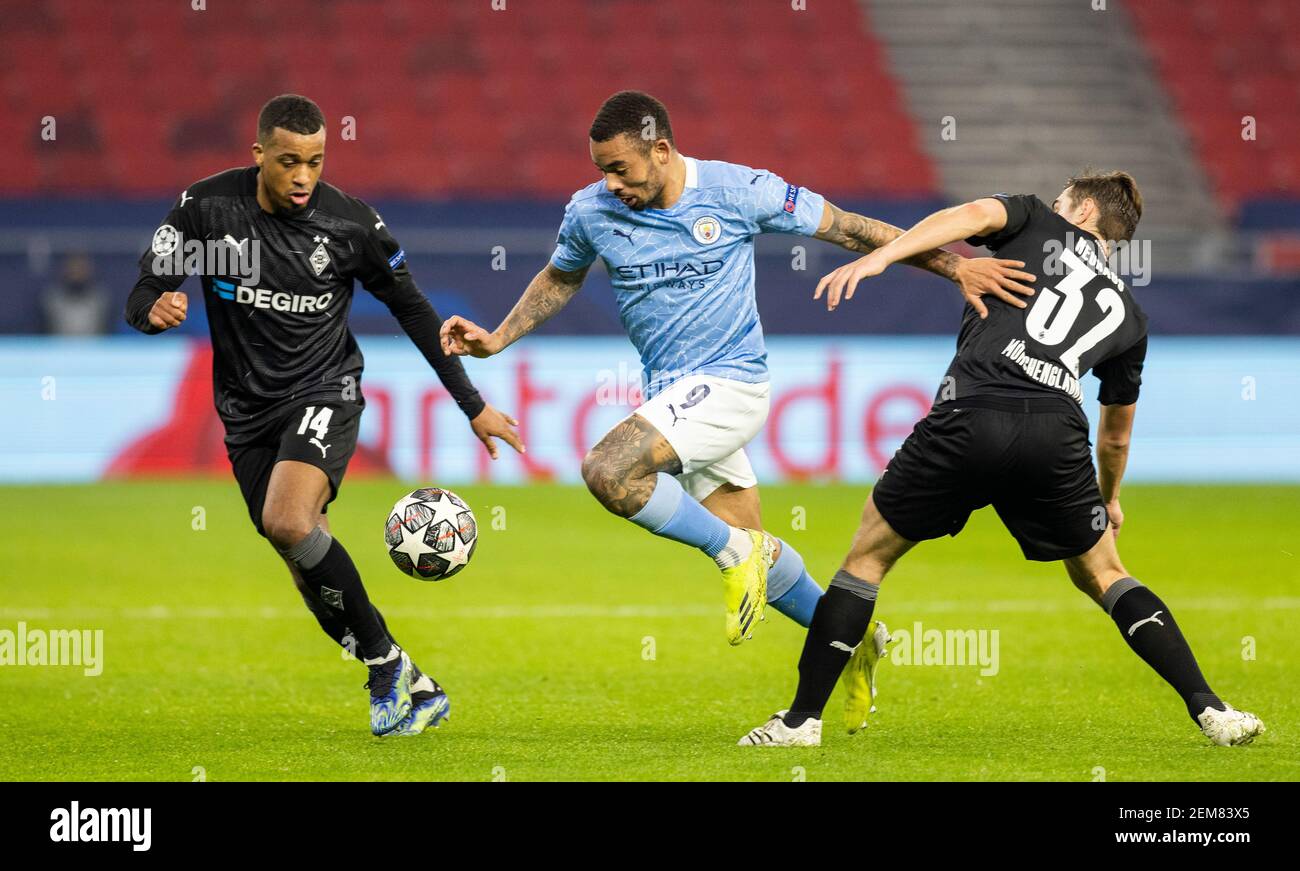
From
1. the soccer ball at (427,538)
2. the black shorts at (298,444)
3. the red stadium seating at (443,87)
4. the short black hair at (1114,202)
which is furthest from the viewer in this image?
the red stadium seating at (443,87)

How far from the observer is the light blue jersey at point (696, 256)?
241 inches

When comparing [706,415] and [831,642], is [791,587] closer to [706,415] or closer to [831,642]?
[831,642]

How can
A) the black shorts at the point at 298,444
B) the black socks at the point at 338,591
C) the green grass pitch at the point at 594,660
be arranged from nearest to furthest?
1. the green grass pitch at the point at 594,660
2. the black socks at the point at 338,591
3. the black shorts at the point at 298,444

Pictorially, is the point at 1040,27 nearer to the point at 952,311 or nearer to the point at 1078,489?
the point at 952,311

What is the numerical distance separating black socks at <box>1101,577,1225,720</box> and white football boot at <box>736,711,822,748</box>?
3.63 feet

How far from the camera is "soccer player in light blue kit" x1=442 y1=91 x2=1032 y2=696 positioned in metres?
5.79

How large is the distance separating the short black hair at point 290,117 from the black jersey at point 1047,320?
7.74 feet

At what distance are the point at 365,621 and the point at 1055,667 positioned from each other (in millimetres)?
3294

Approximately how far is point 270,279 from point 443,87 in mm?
15941

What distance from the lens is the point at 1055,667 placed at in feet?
25.3

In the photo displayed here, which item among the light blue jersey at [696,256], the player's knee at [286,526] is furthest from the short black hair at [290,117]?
the player's knee at [286,526]

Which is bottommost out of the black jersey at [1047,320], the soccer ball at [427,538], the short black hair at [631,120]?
the soccer ball at [427,538]

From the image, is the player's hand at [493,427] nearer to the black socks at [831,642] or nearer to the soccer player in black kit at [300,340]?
the soccer player in black kit at [300,340]

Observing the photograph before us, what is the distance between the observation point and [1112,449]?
19.8 ft
